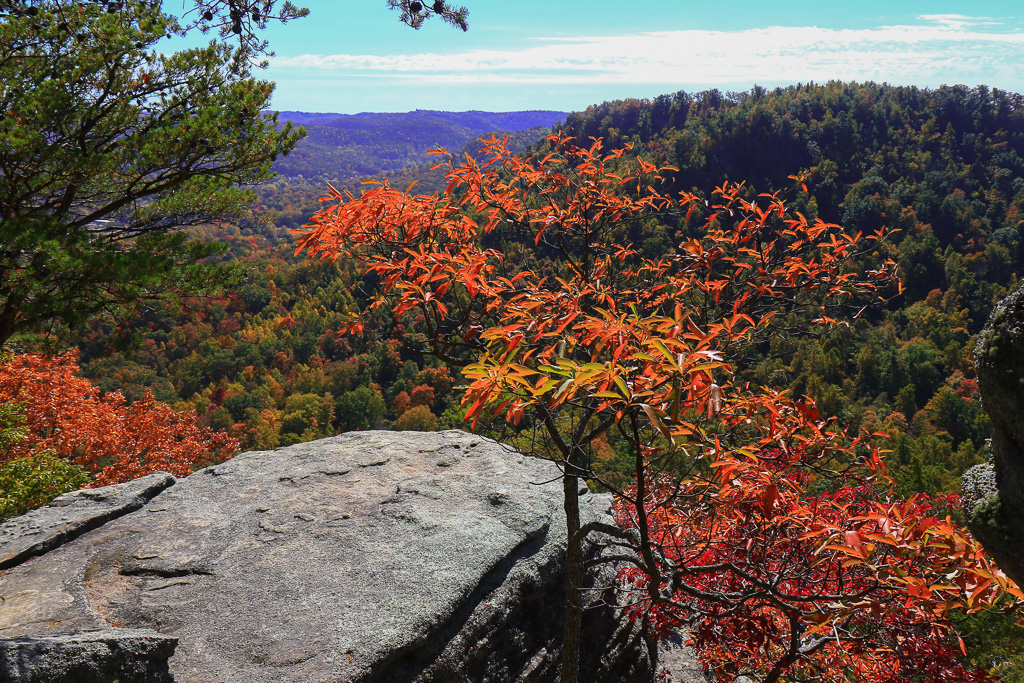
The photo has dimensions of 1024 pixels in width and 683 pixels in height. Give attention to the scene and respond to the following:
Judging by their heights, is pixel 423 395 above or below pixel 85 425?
below

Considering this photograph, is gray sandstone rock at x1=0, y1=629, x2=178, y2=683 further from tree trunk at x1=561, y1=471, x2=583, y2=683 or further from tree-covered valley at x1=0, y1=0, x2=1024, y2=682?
tree trunk at x1=561, y1=471, x2=583, y2=683

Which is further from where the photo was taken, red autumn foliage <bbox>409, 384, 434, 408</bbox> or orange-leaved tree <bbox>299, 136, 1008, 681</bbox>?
red autumn foliage <bbox>409, 384, 434, 408</bbox>

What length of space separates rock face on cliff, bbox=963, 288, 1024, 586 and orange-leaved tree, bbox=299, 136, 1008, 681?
0.42m

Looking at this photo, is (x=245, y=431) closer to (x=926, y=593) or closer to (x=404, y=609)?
(x=404, y=609)

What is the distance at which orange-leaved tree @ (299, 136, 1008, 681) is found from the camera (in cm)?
224

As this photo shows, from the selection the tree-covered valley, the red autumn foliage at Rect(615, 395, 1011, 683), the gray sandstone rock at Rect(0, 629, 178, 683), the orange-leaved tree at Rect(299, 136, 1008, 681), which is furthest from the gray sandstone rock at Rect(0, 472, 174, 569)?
A: the red autumn foliage at Rect(615, 395, 1011, 683)

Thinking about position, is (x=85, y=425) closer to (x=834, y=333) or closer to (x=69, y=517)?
(x=69, y=517)

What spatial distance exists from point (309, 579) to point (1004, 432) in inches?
185

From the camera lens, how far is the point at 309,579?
4.66m

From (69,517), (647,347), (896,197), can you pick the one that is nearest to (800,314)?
(647,347)

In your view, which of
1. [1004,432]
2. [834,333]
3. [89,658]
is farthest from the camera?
[834,333]

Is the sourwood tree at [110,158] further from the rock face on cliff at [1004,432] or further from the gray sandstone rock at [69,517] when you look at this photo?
the rock face on cliff at [1004,432]

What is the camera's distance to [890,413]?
61188 mm

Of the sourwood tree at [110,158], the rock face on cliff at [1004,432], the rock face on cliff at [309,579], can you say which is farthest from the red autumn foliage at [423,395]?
the rock face on cliff at [1004,432]
